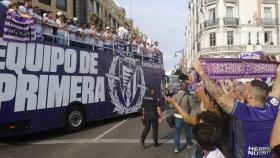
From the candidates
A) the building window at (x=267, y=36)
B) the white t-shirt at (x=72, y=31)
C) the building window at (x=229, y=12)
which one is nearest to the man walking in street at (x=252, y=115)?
the white t-shirt at (x=72, y=31)

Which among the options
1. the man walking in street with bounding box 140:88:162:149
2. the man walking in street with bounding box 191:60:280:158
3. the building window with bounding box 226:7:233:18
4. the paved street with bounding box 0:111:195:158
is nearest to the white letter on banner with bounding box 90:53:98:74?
Result: the paved street with bounding box 0:111:195:158

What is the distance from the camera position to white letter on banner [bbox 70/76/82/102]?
14.6 meters

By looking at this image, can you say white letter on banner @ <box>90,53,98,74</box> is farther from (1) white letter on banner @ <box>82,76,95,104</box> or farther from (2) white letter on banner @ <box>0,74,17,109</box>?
(2) white letter on banner @ <box>0,74,17,109</box>

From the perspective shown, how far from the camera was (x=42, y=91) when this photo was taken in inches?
518

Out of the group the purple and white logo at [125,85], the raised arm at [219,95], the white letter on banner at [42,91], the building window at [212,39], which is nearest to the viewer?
the raised arm at [219,95]

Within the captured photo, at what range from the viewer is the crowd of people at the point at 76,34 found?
1332 centimetres

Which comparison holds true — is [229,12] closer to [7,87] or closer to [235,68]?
[7,87]

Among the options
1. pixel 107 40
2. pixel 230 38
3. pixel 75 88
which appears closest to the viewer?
pixel 75 88

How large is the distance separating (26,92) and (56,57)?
5.62 ft

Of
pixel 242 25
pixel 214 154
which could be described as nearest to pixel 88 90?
pixel 214 154

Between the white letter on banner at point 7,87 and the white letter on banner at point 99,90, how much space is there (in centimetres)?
454

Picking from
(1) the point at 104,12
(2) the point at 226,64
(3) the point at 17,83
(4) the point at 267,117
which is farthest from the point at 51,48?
(1) the point at 104,12

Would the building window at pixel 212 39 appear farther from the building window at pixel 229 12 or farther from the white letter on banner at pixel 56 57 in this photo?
the white letter on banner at pixel 56 57

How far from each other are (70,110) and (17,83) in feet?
9.30
